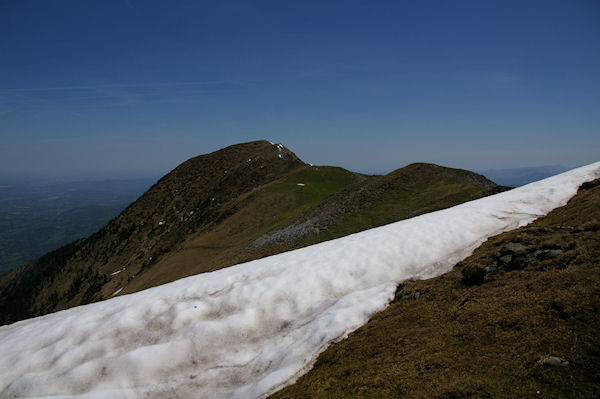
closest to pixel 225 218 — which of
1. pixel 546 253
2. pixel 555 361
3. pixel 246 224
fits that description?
pixel 246 224

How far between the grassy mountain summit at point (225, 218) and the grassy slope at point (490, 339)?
985 inches

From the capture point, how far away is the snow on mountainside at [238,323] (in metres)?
12.2

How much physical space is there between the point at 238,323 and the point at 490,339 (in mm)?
11070

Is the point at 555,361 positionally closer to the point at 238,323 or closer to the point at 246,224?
the point at 238,323

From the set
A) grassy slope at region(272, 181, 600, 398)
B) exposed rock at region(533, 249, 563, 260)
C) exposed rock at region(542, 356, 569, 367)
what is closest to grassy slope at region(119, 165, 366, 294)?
grassy slope at region(272, 181, 600, 398)

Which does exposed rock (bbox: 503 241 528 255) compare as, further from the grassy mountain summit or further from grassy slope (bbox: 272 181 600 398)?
the grassy mountain summit

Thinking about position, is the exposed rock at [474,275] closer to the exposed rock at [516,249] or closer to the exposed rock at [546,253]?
the exposed rock at [516,249]

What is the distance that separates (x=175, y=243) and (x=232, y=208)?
66.3 feet

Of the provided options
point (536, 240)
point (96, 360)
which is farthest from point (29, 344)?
point (536, 240)

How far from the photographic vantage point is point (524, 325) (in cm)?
805

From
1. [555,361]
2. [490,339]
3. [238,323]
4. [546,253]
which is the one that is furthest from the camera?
[238,323]

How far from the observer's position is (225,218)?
2835 inches

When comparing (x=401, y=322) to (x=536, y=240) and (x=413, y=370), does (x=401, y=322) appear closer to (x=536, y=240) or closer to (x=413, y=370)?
(x=413, y=370)

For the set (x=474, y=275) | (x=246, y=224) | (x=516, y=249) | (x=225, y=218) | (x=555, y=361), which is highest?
(x=516, y=249)
